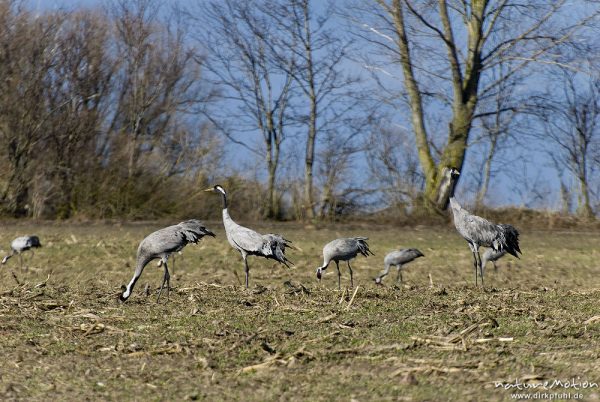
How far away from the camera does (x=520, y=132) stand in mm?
26453

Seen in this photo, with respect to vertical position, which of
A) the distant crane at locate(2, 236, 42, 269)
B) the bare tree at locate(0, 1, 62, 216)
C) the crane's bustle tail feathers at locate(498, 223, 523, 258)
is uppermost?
the bare tree at locate(0, 1, 62, 216)

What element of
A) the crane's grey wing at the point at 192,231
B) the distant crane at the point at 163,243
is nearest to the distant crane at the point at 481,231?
the crane's grey wing at the point at 192,231

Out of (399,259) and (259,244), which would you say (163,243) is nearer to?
(259,244)

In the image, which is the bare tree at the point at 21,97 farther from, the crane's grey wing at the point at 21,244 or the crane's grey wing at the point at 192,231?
the crane's grey wing at the point at 192,231

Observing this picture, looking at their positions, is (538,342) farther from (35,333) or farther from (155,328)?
(35,333)

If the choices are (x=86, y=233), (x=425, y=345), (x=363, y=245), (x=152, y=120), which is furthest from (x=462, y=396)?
(x=152, y=120)

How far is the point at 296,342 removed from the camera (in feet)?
28.2

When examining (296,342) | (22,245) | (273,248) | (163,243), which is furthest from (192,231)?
(22,245)

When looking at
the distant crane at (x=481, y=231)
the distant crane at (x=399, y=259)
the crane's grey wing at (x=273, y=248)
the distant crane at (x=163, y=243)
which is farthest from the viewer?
A: the distant crane at (x=399, y=259)

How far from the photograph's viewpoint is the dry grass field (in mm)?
7066

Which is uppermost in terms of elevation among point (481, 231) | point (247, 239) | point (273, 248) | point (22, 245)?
point (481, 231)

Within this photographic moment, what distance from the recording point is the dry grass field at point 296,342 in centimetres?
707

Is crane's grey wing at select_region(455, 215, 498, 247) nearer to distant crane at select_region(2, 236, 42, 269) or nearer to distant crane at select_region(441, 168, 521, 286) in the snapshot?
distant crane at select_region(441, 168, 521, 286)

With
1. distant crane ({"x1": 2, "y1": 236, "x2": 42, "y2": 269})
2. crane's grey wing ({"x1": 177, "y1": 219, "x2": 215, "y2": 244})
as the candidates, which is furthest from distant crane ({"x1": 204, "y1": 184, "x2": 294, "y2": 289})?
distant crane ({"x1": 2, "y1": 236, "x2": 42, "y2": 269})
